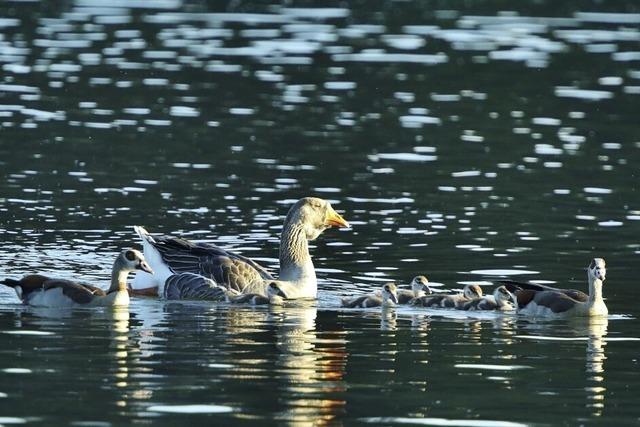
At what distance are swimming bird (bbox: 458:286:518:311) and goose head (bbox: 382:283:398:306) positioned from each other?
0.88 metres

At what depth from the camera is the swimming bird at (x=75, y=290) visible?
21938 mm

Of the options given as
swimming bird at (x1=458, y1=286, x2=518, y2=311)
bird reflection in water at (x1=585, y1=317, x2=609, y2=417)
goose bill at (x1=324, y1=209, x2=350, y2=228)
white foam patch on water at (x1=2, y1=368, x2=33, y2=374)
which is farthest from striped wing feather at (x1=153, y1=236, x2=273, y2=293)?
white foam patch on water at (x1=2, y1=368, x2=33, y2=374)

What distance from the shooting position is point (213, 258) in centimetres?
2361

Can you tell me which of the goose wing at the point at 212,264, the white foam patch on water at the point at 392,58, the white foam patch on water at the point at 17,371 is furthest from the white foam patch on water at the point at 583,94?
the white foam patch on water at the point at 17,371

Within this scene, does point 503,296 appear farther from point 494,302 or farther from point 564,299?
point 564,299

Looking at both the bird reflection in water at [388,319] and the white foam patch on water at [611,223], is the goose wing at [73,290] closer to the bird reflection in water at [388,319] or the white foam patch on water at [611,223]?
the bird reflection in water at [388,319]

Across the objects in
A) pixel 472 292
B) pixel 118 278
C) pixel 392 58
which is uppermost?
pixel 392 58

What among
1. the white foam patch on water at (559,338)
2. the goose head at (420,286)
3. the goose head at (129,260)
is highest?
the goose head at (129,260)

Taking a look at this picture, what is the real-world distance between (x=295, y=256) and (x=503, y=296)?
3291mm

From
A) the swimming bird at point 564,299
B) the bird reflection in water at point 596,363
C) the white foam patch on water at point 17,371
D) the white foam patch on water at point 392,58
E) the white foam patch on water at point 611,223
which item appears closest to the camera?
the bird reflection in water at point 596,363

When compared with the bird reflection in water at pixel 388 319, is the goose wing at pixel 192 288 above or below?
above

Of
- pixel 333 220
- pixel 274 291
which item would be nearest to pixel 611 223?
pixel 333 220

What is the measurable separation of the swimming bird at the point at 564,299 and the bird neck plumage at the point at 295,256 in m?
3.00

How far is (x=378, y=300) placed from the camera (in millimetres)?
22469
